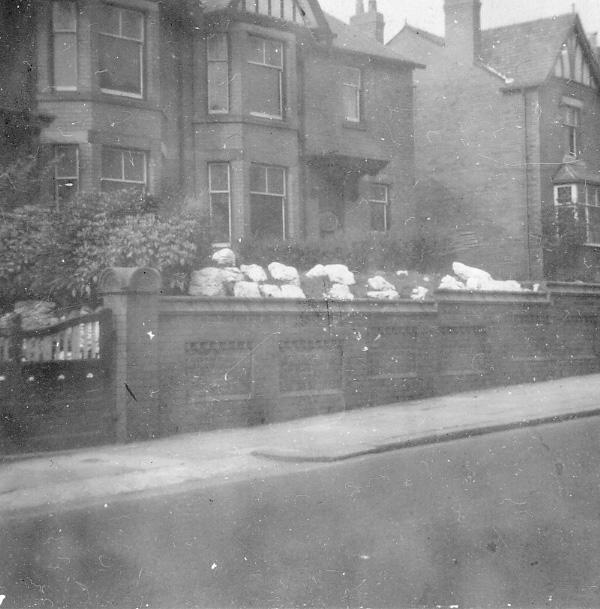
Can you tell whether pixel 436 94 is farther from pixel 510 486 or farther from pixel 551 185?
pixel 510 486

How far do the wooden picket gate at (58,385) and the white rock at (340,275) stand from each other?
7577mm

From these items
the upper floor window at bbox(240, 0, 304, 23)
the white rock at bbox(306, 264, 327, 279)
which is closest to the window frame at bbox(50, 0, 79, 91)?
the upper floor window at bbox(240, 0, 304, 23)

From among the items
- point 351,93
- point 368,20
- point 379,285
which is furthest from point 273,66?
point 368,20

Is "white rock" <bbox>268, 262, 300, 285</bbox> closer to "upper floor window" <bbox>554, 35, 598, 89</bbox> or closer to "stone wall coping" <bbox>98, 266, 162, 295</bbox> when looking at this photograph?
"stone wall coping" <bbox>98, 266, 162, 295</bbox>

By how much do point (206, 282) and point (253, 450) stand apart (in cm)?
551

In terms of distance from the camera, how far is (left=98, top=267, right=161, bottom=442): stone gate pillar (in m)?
10.9

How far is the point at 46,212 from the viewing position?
15.3m

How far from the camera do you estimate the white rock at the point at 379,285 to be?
58.2 ft

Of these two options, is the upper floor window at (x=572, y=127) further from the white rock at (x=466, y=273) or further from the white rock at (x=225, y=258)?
the white rock at (x=225, y=258)

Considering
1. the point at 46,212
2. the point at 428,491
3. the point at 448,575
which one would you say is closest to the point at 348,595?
the point at 448,575

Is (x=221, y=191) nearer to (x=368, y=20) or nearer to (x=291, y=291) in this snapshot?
(x=291, y=291)

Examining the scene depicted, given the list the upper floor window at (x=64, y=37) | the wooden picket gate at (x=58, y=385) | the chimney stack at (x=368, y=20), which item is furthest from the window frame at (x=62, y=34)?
the chimney stack at (x=368, y=20)

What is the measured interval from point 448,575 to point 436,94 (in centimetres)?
2647

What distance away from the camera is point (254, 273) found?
1716 cm
